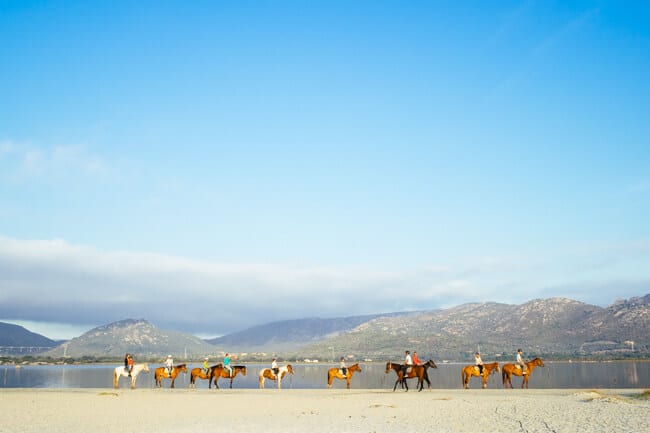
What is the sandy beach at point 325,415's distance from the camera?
57.3 feet

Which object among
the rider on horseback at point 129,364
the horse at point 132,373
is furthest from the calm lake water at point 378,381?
the rider on horseback at point 129,364

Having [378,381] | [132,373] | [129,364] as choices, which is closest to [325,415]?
[129,364]

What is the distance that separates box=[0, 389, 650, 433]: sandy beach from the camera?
57.3 feet

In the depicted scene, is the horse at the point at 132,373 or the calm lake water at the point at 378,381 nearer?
the horse at the point at 132,373

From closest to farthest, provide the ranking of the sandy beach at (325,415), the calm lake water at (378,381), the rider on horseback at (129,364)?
the sandy beach at (325,415)
the rider on horseback at (129,364)
the calm lake water at (378,381)

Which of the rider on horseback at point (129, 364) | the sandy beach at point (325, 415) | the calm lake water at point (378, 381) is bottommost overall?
the calm lake water at point (378, 381)

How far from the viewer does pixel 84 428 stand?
736 inches

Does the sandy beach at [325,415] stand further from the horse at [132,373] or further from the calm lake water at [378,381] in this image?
the calm lake water at [378,381]

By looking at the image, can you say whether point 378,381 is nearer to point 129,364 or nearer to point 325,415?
point 129,364

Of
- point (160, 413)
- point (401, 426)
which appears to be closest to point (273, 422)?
point (401, 426)

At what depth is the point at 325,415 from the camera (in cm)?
Answer: 2161

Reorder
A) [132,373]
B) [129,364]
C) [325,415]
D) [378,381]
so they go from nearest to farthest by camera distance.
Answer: [325,415], [129,364], [132,373], [378,381]

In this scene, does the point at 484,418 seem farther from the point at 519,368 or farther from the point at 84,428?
the point at 519,368

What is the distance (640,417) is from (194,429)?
46.3ft
